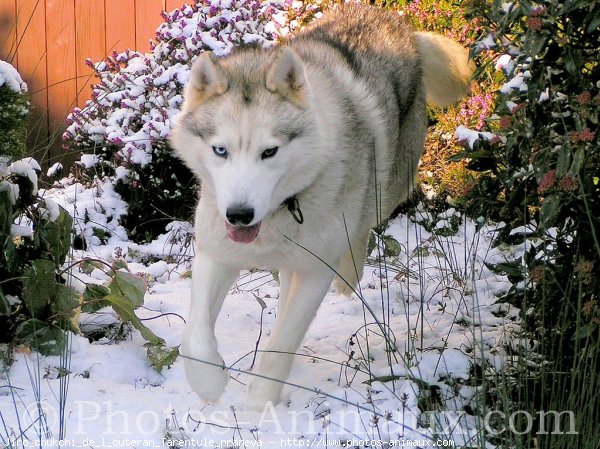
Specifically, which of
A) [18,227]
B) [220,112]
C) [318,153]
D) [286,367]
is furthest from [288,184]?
[18,227]

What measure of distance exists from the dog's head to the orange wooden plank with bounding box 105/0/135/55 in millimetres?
3508

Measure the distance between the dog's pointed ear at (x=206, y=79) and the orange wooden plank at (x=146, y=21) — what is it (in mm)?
3443

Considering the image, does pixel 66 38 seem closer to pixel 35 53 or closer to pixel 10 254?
pixel 35 53

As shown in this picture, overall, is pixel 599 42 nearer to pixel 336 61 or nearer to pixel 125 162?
pixel 336 61

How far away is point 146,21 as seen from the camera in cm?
631

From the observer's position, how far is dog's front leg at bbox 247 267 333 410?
9.86 feet

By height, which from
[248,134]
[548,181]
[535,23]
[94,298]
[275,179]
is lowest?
[94,298]

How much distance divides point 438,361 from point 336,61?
133 cm

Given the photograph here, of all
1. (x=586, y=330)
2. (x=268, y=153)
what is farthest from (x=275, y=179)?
(x=586, y=330)

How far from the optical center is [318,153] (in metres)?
2.97

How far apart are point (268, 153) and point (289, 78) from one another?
0.32 metres

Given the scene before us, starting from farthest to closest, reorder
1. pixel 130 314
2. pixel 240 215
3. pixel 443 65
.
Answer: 1. pixel 443 65
2. pixel 130 314
3. pixel 240 215

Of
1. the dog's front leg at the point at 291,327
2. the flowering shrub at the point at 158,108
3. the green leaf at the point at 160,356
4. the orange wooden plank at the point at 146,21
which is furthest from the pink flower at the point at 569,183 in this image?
the orange wooden plank at the point at 146,21

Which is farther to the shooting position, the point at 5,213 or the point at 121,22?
the point at 121,22
